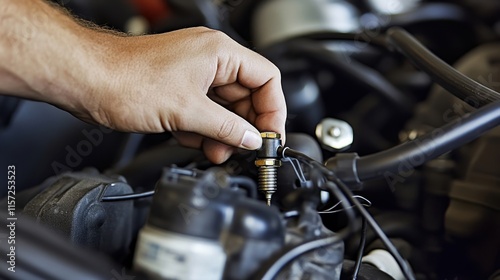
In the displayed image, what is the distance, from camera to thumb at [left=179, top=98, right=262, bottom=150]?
63 centimetres

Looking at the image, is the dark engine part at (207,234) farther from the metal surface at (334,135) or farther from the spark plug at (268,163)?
the metal surface at (334,135)

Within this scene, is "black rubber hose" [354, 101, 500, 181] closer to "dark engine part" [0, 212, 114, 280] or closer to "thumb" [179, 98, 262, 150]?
"thumb" [179, 98, 262, 150]

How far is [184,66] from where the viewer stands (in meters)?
0.64

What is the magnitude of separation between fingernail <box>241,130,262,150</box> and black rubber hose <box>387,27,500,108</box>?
23cm

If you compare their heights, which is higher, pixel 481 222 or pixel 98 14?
pixel 98 14

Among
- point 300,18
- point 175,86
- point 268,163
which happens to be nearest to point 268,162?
point 268,163

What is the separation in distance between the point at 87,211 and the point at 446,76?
0.43 meters

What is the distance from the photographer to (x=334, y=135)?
2.49 feet

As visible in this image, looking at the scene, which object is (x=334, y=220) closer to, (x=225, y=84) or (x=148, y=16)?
(x=225, y=84)

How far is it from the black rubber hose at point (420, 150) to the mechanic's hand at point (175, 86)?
137mm

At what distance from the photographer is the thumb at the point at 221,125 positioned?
63 centimetres

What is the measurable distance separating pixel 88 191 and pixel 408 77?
70cm

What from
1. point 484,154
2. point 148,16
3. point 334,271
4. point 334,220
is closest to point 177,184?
point 334,271

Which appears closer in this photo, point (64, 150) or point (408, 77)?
point (64, 150)
